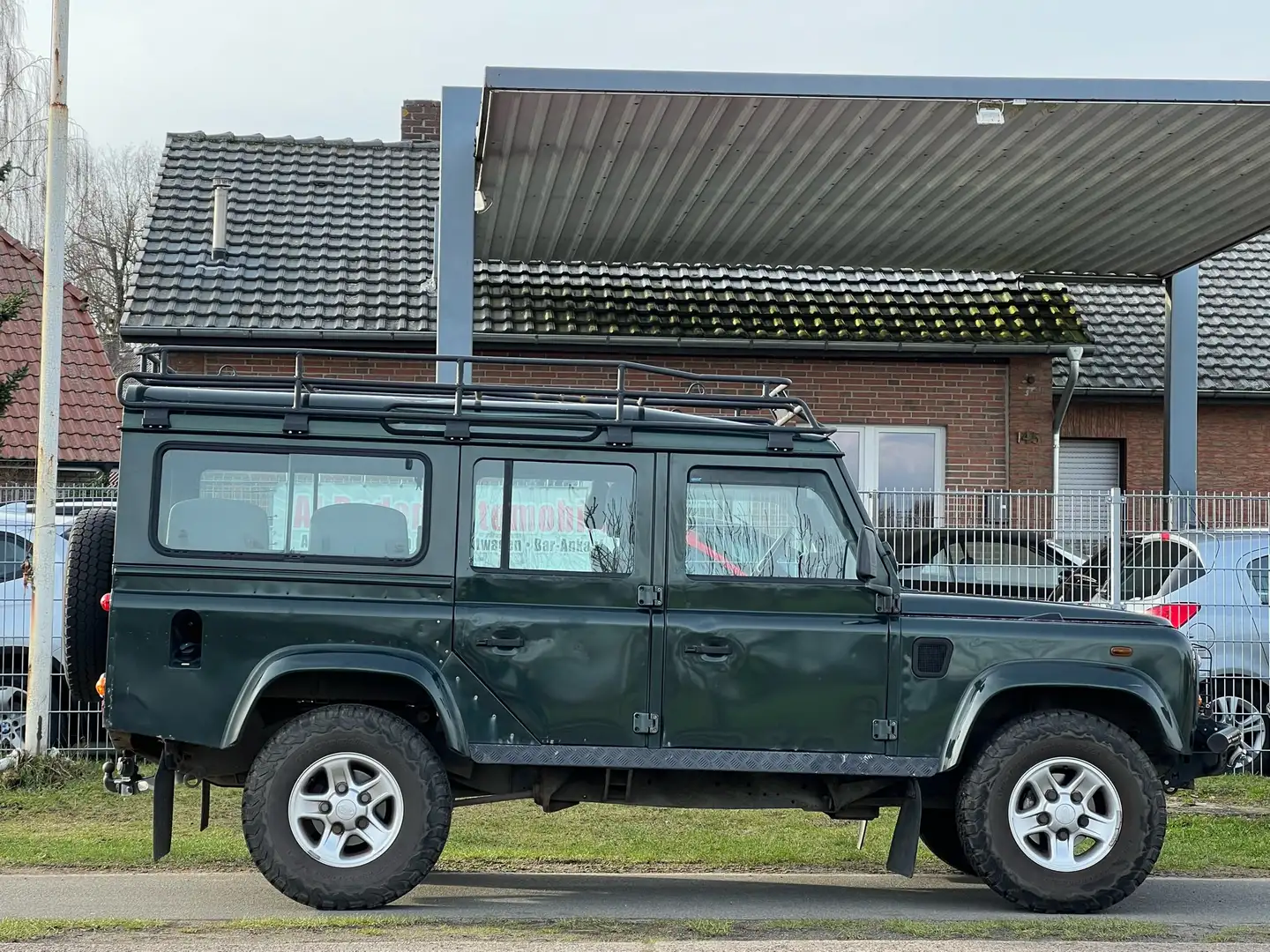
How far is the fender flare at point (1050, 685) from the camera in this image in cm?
671

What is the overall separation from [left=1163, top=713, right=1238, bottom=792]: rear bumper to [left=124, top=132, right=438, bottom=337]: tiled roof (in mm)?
10819

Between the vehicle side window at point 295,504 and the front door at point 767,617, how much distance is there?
3.95ft

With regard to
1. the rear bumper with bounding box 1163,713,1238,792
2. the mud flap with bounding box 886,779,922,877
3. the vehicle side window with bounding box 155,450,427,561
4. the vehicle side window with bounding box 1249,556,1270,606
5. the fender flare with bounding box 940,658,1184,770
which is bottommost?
the mud flap with bounding box 886,779,922,877

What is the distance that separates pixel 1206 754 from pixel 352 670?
391 cm

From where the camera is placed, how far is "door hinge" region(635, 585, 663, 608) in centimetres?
670

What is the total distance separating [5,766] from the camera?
9883mm

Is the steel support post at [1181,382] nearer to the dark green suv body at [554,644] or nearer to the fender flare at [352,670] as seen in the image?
the dark green suv body at [554,644]

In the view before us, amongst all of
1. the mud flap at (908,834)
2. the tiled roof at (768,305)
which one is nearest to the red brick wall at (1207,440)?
the tiled roof at (768,305)

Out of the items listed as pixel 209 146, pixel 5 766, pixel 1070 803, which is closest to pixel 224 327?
pixel 209 146

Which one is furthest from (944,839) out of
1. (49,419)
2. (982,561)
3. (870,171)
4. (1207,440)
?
(1207,440)

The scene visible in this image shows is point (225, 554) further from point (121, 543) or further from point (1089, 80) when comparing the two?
point (1089, 80)

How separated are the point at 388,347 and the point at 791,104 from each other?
7335mm

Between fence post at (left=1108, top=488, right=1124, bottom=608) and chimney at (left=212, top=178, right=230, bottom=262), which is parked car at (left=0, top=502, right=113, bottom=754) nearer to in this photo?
chimney at (left=212, top=178, right=230, bottom=262)

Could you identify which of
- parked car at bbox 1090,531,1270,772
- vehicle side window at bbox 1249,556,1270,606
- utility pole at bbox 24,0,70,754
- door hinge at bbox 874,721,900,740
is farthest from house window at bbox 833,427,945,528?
door hinge at bbox 874,721,900,740
